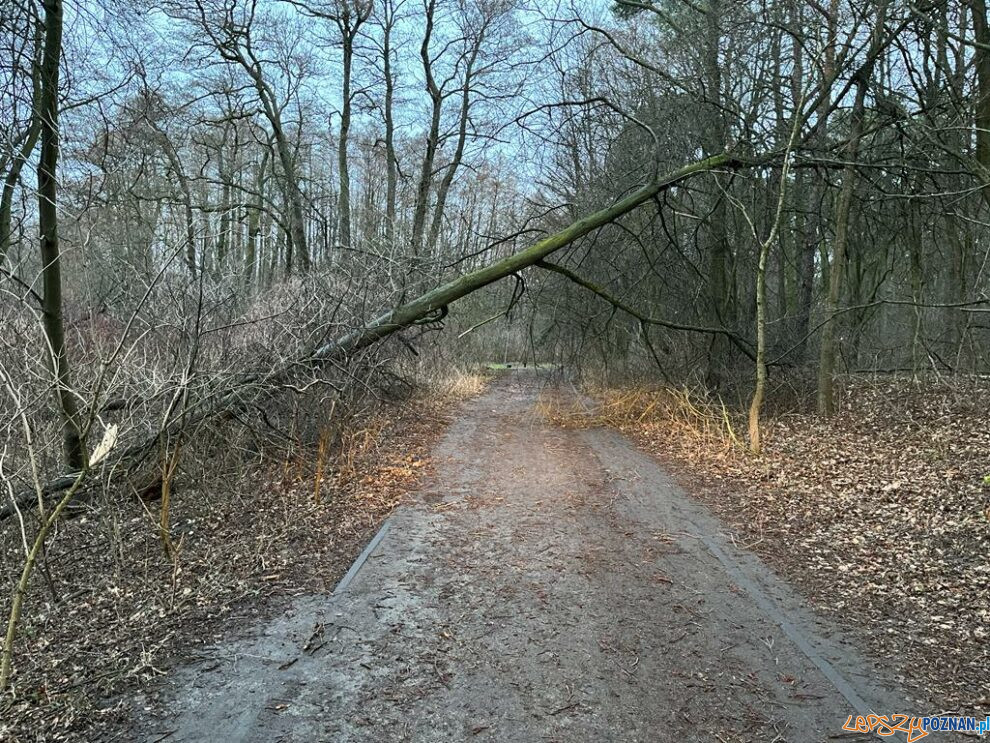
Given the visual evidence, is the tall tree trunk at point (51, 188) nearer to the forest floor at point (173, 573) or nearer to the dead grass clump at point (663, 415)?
the forest floor at point (173, 573)

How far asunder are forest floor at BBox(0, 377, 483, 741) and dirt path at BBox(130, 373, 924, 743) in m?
0.31

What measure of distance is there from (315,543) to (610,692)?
3275 millimetres

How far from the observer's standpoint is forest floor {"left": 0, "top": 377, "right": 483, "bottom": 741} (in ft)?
11.5

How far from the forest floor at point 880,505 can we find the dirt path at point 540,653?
330mm

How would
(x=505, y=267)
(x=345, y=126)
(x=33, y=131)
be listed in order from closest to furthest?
(x=33, y=131)
(x=505, y=267)
(x=345, y=126)

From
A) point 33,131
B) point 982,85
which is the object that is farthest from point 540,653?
point 982,85

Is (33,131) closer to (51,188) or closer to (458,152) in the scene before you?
(51,188)

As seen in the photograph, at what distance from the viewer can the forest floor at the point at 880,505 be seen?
158 inches

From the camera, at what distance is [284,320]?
28.7 ft

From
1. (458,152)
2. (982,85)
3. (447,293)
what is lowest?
(447,293)

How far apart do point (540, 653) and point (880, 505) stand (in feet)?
13.9

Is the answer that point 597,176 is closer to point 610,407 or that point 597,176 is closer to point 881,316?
point 610,407

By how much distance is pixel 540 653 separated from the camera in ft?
12.7

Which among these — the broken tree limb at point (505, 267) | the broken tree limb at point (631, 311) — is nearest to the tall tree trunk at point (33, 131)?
the broken tree limb at point (505, 267)
